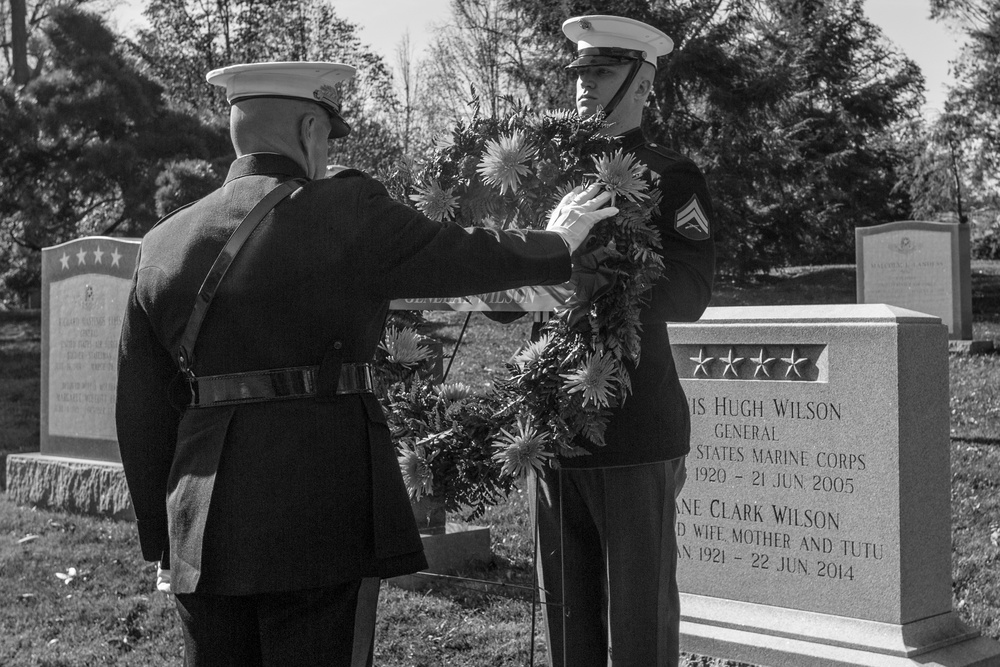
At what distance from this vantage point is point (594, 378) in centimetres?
282

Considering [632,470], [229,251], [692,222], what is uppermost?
[692,222]

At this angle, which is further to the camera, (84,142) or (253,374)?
(84,142)

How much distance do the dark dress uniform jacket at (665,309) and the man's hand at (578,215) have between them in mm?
291

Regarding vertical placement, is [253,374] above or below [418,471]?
above

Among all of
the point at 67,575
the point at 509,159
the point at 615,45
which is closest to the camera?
the point at 509,159

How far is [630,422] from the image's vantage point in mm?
3049

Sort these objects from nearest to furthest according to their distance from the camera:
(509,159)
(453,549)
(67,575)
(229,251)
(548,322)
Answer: (229,251) < (509,159) < (548,322) < (453,549) < (67,575)

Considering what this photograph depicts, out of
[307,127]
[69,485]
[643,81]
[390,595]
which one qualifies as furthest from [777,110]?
[307,127]

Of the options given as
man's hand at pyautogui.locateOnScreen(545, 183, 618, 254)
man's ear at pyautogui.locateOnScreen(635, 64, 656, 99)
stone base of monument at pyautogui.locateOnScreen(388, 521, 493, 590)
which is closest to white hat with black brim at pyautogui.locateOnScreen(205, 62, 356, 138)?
man's hand at pyautogui.locateOnScreen(545, 183, 618, 254)

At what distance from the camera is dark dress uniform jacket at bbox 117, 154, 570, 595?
242 cm

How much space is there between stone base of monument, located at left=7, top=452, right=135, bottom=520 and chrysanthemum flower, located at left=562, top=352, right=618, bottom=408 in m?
5.53

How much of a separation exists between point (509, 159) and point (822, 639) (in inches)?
102

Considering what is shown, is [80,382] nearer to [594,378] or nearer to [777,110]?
[594,378]

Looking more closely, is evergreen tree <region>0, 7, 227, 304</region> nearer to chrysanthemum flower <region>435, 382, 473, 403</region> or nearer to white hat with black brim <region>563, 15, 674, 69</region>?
chrysanthemum flower <region>435, 382, 473, 403</region>
